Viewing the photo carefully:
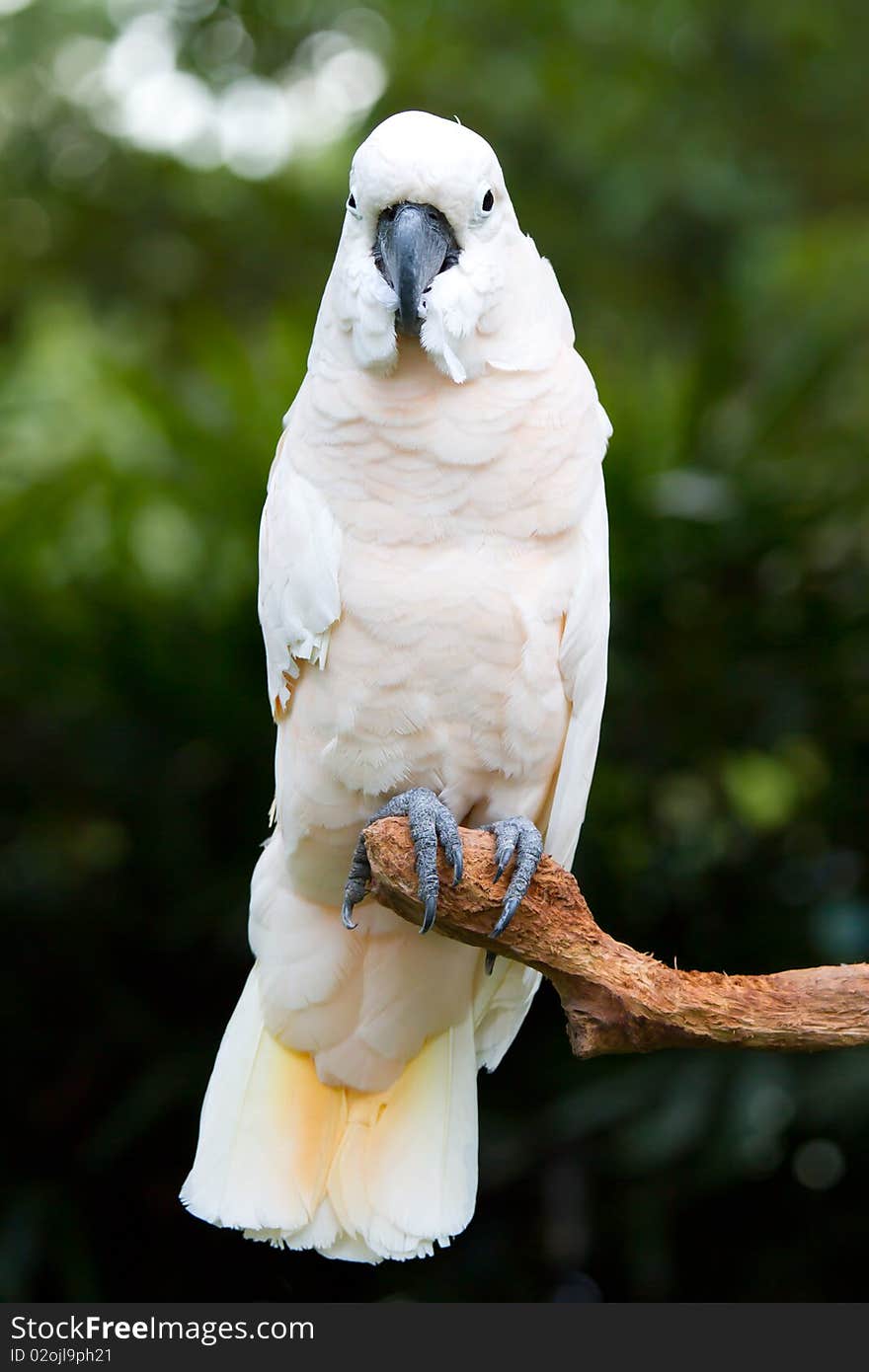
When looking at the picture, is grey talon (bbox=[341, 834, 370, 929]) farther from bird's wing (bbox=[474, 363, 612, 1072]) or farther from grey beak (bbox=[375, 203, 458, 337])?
grey beak (bbox=[375, 203, 458, 337])

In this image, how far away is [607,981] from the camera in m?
1.59

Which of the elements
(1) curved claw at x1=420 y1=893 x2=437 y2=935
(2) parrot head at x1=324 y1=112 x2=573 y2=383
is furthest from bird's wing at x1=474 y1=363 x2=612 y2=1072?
(1) curved claw at x1=420 y1=893 x2=437 y2=935

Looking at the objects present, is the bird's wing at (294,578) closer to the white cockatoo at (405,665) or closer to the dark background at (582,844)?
the white cockatoo at (405,665)

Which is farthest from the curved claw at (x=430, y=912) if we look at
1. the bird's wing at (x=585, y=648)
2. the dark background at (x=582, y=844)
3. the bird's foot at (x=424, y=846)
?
the dark background at (x=582, y=844)

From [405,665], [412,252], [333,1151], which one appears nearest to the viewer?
[412,252]

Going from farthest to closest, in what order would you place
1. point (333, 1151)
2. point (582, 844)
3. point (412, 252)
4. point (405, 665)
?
point (582, 844) → point (333, 1151) → point (405, 665) → point (412, 252)

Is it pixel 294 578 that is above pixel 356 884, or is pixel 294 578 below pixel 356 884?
above

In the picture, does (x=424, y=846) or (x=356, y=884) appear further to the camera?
(x=356, y=884)

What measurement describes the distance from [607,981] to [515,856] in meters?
0.18

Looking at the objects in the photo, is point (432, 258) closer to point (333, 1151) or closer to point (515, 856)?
point (515, 856)

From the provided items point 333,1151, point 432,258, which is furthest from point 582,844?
point 432,258

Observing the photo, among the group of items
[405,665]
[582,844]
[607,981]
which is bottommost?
[607,981]

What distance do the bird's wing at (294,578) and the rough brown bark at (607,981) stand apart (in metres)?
0.25
